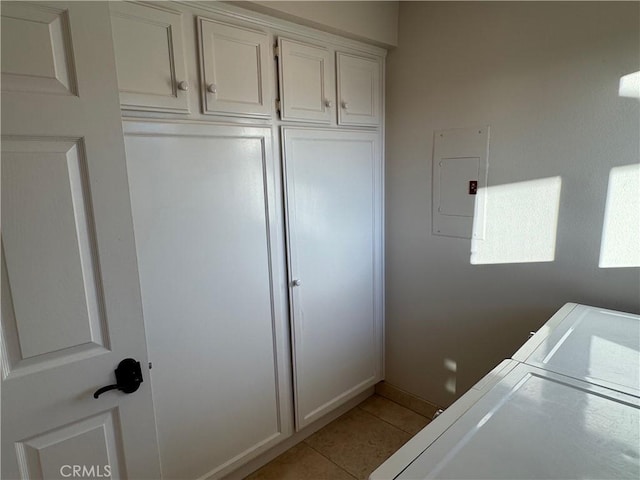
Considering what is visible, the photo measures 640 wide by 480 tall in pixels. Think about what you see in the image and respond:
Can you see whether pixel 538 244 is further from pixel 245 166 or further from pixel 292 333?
pixel 245 166

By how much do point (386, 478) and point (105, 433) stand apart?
2.88 ft

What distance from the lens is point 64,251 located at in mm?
1041

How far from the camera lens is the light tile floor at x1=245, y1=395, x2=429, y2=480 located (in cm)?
198

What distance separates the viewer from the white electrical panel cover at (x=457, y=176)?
78.3 inches

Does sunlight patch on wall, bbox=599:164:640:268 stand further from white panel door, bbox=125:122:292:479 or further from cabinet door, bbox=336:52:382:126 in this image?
white panel door, bbox=125:122:292:479

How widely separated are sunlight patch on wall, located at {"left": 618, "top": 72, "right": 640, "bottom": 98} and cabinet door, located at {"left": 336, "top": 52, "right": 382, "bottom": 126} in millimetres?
1176

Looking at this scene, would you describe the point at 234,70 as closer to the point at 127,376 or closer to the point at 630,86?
the point at 127,376

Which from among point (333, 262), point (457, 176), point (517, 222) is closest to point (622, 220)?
point (517, 222)

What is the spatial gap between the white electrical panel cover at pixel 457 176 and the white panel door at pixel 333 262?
383 mm

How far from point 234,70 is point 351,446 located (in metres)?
2.08

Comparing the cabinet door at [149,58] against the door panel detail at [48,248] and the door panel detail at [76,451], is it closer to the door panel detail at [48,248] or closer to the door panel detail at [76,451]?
the door panel detail at [48,248]

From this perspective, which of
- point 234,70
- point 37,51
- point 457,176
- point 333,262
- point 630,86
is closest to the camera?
point 37,51

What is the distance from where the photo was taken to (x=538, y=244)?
1.84m

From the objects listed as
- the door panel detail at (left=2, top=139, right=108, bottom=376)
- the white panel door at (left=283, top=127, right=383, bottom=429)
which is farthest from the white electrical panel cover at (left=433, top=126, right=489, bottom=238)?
the door panel detail at (left=2, top=139, right=108, bottom=376)
